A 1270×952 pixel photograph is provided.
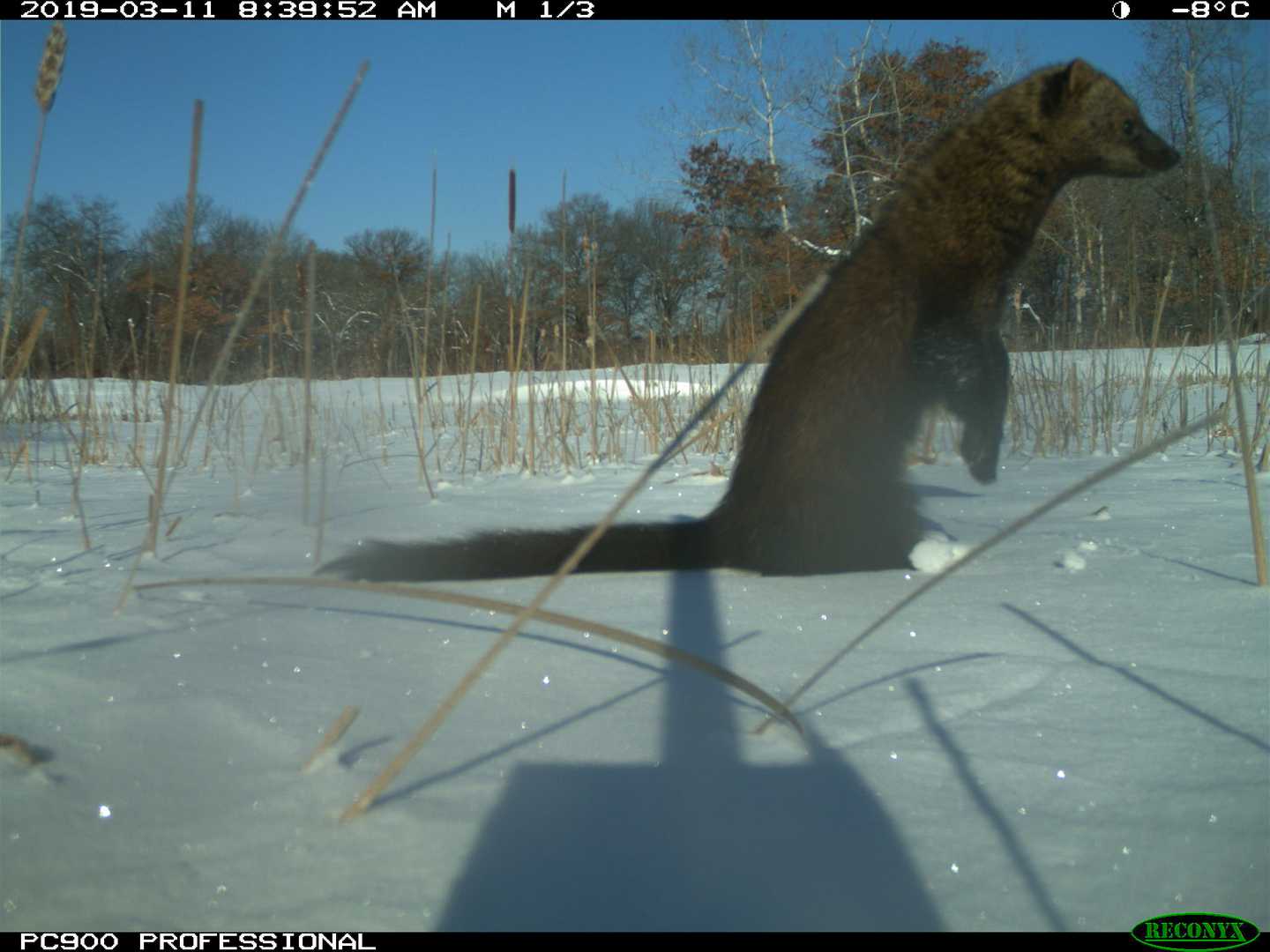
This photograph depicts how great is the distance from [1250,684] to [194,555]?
2.06 m

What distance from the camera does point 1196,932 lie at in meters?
0.68

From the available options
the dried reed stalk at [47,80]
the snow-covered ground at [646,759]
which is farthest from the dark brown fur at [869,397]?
the dried reed stalk at [47,80]

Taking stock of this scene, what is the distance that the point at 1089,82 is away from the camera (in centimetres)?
Result: 273

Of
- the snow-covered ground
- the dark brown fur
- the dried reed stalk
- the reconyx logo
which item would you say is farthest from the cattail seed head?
the reconyx logo

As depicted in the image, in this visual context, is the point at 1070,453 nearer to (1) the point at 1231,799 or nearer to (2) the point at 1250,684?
(2) the point at 1250,684

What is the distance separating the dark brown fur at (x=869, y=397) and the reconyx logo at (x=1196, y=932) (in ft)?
4.38

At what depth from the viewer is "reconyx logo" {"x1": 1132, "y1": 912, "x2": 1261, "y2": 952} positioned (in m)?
0.66

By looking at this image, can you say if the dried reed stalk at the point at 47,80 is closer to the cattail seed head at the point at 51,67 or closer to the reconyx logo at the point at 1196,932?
the cattail seed head at the point at 51,67

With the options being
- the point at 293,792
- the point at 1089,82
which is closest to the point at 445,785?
the point at 293,792

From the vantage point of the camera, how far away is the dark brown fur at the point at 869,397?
78.8 inches

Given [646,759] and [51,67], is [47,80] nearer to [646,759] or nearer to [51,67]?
[51,67]

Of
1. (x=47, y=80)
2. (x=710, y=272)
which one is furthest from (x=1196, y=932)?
(x=710, y=272)

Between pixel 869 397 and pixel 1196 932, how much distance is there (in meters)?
1.53

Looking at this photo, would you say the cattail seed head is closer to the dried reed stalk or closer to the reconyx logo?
the dried reed stalk
